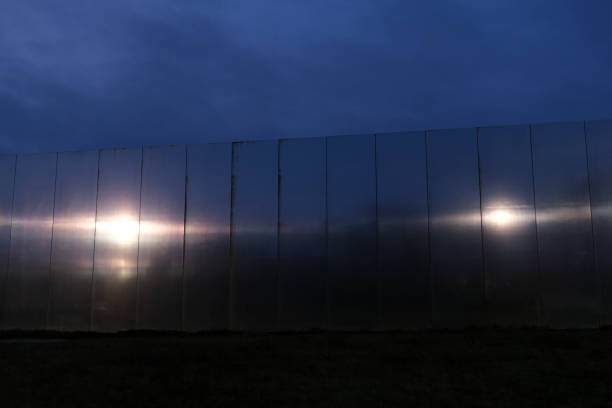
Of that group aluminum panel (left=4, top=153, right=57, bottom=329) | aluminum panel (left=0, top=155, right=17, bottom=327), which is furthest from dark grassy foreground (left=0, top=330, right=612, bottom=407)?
aluminum panel (left=0, top=155, right=17, bottom=327)

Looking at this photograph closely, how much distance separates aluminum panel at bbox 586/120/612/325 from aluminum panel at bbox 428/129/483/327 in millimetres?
2798

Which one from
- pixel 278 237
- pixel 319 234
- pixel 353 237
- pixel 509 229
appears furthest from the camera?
pixel 278 237

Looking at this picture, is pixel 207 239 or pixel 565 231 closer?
pixel 565 231

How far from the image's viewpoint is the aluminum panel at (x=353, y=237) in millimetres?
12539

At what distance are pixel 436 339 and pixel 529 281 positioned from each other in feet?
10.4

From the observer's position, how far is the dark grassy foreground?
5.96 metres

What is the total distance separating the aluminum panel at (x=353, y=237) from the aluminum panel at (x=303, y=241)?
27cm

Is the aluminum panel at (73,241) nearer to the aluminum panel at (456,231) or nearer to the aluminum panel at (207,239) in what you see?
the aluminum panel at (207,239)

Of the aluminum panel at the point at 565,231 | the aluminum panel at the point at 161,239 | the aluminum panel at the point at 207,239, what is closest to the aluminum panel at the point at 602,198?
the aluminum panel at the point at 565,231

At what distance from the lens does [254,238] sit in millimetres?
13312

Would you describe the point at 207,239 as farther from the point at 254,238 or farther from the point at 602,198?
the point at 602,198

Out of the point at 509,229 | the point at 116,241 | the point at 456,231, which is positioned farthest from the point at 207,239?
the point at 509,229

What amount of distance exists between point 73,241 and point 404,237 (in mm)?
10021

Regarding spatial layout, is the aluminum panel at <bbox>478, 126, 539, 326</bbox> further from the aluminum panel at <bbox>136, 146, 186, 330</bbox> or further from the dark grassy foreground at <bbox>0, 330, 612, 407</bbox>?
the aluminum panel at <bbox>136, 146, 186, 330</bbox>
